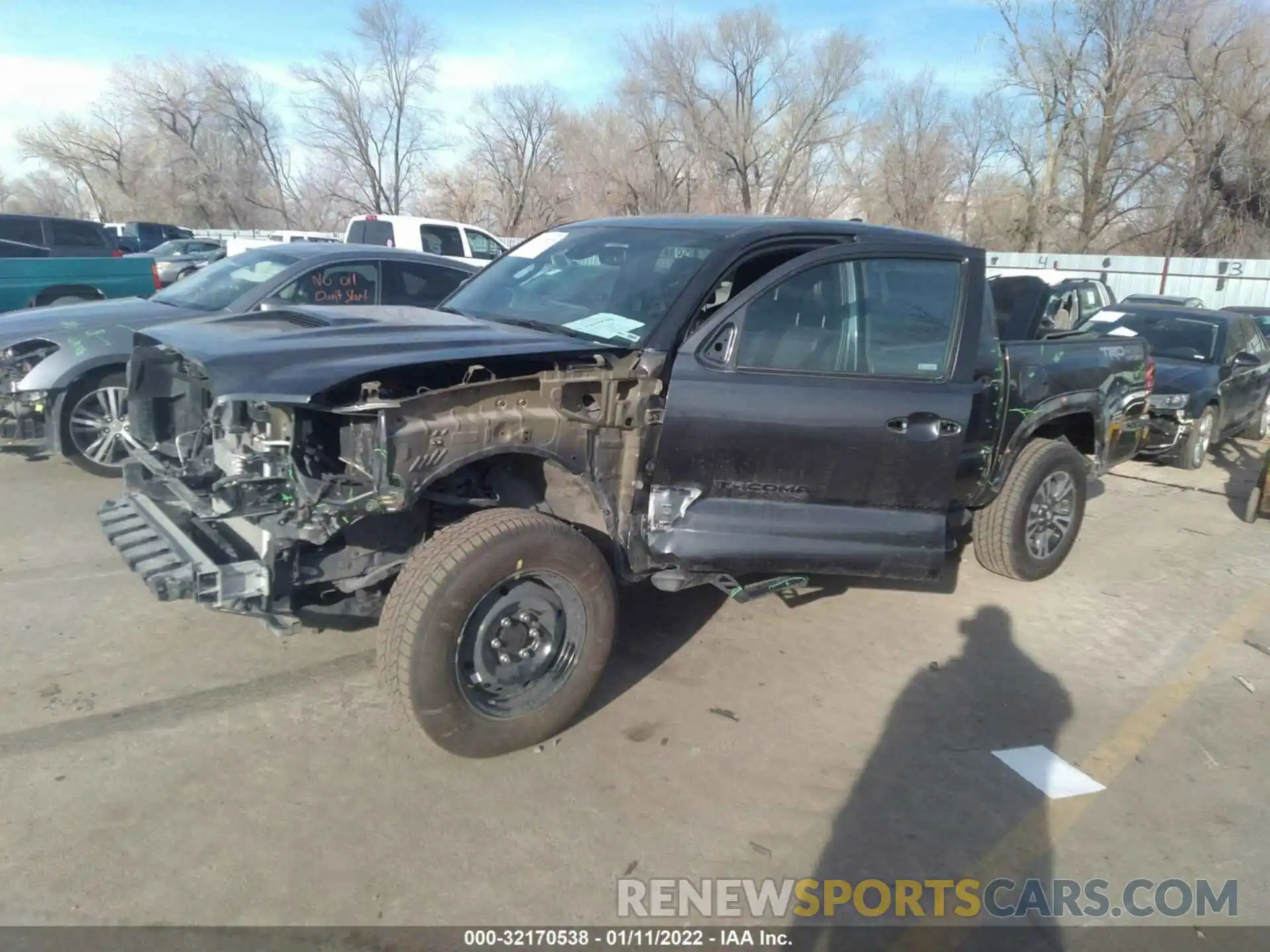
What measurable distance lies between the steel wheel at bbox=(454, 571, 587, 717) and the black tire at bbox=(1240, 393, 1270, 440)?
10.7 meters

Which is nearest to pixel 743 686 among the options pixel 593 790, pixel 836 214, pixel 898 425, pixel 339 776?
pixel 593 790

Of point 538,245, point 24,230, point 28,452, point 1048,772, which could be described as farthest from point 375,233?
point 1048,772

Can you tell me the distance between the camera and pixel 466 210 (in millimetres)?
43000

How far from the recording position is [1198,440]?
9.32 m

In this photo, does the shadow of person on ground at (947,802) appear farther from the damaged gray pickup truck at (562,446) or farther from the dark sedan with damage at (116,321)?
the dark sedan with damage at (116,321)

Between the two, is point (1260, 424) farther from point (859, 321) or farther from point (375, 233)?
point (375, 233)

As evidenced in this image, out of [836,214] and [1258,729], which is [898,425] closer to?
[1258,729]

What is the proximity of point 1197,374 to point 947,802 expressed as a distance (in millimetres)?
7752

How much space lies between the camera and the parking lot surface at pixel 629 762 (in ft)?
9.46

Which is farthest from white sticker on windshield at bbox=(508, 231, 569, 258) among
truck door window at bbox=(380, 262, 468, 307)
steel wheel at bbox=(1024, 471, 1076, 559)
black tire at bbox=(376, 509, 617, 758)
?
steel wheel at bbox=(1024, 471, 1076, 559)

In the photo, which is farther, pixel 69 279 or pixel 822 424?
pixel 69 279

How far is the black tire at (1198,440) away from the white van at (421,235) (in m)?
10.4

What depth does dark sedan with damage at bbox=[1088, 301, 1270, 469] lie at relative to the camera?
900cm

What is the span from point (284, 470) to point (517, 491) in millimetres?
933
